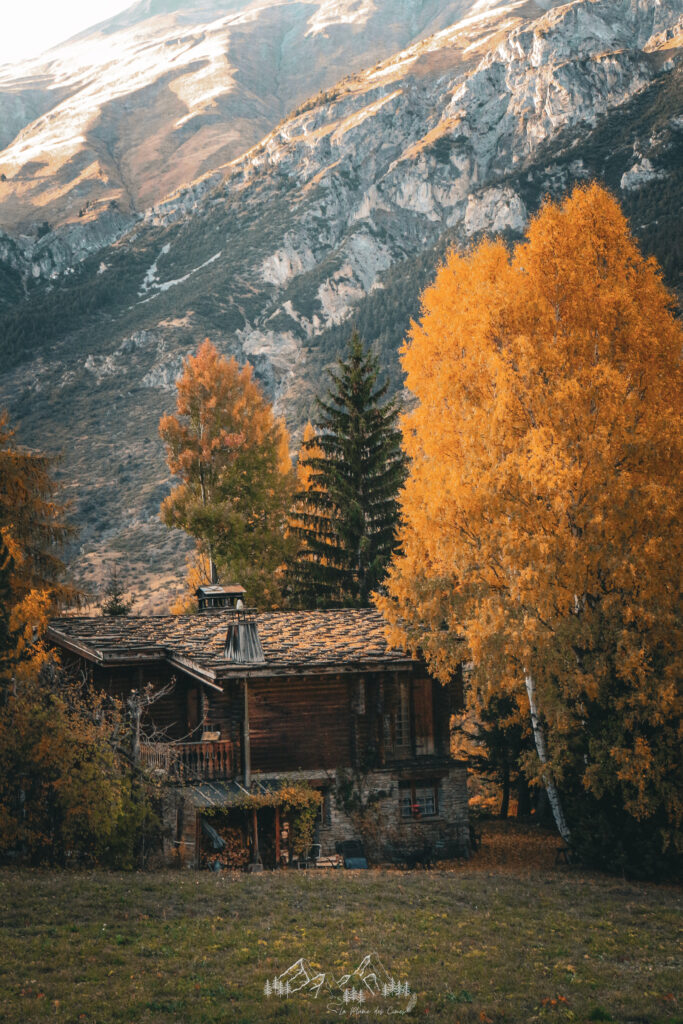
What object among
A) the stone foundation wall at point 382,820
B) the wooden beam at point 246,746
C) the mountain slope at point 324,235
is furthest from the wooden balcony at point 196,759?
the mountain slope at point 324,235

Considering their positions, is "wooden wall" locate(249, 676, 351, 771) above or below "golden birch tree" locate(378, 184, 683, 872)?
below

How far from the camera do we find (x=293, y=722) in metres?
22.5

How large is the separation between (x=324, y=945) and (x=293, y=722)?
1039 centimetres

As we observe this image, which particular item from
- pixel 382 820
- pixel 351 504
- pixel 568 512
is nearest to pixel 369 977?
pixel 568 512

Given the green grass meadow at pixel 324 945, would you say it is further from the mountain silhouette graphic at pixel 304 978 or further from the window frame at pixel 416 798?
the window frame at pixel 416 798

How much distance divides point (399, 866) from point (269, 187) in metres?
184

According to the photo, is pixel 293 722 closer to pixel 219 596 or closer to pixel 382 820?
pixel 382 820

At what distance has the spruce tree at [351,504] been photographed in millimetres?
33750

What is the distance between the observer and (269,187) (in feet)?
612

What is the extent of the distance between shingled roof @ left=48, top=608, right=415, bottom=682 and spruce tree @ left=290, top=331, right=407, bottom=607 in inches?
260

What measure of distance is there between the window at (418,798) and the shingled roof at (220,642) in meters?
3.62

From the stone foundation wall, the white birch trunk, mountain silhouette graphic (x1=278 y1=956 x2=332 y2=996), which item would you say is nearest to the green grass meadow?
mountain silhouette graphic (x1=278 y1=956 x2=332 y2=996)

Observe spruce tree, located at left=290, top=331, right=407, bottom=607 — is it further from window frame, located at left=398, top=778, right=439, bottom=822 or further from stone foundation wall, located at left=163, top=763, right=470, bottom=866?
stone foundation wall, located at left=163, top=763, right=470, bottom=866

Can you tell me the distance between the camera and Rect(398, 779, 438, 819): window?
906 inches
